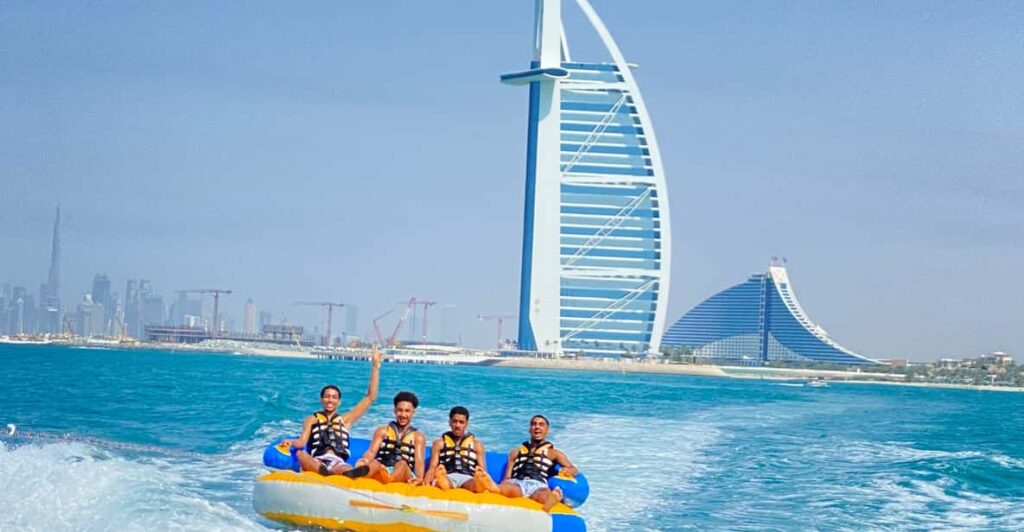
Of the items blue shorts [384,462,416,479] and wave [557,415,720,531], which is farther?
wave [557,415,720,531]

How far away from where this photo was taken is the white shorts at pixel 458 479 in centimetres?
1045

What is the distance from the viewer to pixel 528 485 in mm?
10453

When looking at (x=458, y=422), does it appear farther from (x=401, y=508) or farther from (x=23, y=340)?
(x=23, y=340)

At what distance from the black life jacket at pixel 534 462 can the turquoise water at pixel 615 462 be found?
2.15 m

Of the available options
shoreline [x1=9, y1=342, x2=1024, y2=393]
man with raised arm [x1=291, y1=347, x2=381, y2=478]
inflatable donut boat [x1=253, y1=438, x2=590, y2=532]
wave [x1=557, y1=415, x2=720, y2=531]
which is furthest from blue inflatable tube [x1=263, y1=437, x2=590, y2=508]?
shoreline [x1=9, y1=342, x2=1024, y2=393]

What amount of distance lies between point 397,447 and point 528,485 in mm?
1064

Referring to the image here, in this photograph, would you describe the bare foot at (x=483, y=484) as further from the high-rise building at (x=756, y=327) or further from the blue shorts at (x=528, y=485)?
the high-rise building at (x=756, y=327)

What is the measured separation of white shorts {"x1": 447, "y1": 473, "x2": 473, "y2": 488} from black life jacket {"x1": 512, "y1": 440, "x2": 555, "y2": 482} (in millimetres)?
389

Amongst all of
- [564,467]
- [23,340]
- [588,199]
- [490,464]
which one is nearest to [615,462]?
[490,464]

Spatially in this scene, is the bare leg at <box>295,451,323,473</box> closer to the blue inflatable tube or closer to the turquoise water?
the blue inflatable tube

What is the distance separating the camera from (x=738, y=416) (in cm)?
3191

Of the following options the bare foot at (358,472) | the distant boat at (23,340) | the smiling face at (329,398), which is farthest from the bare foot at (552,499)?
the distant boat at (23,340)

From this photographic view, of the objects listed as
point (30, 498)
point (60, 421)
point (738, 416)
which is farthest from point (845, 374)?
point (30, 498)

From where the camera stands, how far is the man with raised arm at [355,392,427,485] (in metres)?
10.6
